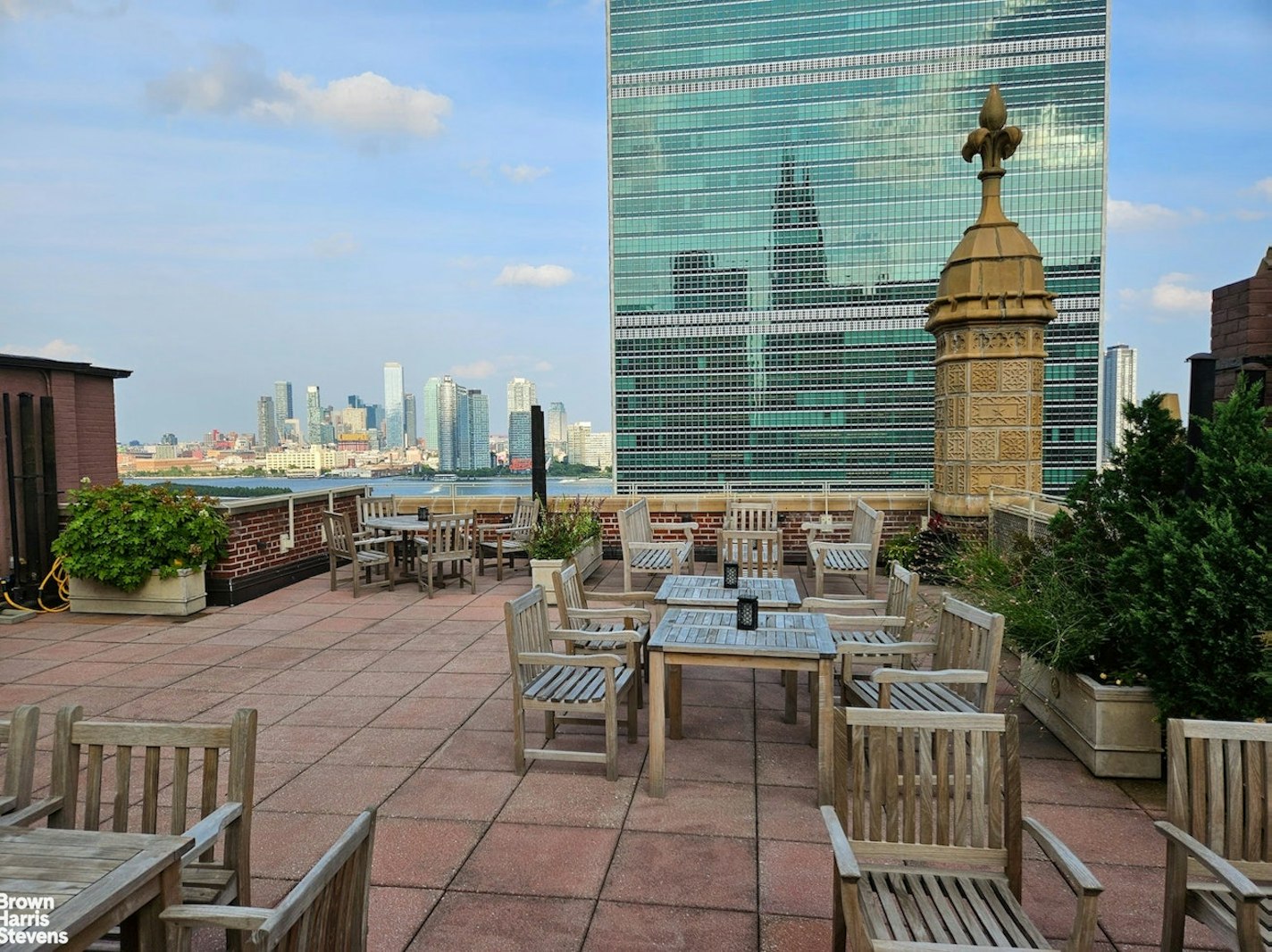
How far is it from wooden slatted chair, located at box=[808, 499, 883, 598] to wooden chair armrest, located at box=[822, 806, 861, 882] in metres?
5.71

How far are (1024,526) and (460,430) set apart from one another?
179ft

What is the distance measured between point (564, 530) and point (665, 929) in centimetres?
641

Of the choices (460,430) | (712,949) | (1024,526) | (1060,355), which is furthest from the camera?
(1060,355)

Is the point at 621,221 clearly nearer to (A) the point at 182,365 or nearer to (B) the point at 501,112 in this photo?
(B) the point at 501,112

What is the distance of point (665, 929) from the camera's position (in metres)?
2.57

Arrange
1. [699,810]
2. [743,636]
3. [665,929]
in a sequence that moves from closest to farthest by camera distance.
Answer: [665,929] < [699,810] < [743,636]

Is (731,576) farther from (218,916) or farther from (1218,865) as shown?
(218,916)

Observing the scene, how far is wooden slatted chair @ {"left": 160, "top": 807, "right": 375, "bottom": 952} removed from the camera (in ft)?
4.25

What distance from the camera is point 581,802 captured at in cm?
358

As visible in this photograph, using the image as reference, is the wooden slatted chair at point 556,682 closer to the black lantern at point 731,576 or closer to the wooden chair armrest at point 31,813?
the black lantern at point 731,576

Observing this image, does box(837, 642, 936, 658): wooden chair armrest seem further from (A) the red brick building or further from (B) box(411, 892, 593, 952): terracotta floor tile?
(A) the red brick building

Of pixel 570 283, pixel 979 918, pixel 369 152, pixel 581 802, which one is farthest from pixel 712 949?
pixel 570 283

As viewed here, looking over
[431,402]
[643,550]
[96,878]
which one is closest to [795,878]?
[96,878]

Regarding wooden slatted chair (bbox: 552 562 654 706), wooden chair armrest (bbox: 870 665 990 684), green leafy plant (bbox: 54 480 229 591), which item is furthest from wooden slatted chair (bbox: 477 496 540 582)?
wooden chair armrest (bbox: 870 665 990 684)
